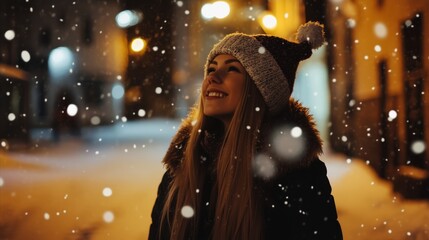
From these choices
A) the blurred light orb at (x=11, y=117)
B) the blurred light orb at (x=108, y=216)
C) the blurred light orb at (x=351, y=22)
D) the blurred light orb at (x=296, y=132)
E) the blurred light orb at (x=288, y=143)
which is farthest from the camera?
the blurred light orb at (x=11, y=117)

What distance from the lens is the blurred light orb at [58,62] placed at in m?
27.0

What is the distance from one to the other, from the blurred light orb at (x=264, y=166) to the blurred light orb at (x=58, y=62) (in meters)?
27.4

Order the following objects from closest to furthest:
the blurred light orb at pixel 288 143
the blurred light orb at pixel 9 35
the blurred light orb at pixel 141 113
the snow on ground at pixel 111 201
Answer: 1. the blurred light orb at pixel 288 143
2. the snow on ground at pixel 111 201
3. the blurred light orb at pixel 9 35
4. the blurred light orb at pixel 141 113

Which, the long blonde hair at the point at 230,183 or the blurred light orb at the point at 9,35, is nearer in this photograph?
the long blonde hair at the point at 230,183

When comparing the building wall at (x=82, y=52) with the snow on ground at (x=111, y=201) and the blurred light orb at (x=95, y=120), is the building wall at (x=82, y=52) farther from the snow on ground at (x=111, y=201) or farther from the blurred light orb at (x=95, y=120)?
the snow on ground at (x=111, y=201)

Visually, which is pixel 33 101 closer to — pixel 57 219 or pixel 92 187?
pixel 92 187

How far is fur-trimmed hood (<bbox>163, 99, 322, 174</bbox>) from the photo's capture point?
201 centimetres

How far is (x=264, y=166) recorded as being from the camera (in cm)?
204

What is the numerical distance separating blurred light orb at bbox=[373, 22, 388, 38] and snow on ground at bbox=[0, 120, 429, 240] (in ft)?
10.1

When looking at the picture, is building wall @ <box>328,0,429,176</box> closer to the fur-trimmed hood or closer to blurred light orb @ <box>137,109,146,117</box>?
the fur-trimmed hood

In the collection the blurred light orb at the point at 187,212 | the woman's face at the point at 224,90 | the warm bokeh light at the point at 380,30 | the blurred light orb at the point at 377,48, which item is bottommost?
the blurred light orb at the point at 187,212

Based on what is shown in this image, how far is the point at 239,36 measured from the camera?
7.66 ft

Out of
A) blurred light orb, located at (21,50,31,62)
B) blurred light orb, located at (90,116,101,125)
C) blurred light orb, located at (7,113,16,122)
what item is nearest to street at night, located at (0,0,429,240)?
blurred light orb, located at (7,113,16,122)

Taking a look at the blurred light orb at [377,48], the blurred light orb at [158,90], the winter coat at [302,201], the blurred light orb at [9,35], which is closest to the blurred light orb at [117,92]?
the blurred light orb at [158,90]
